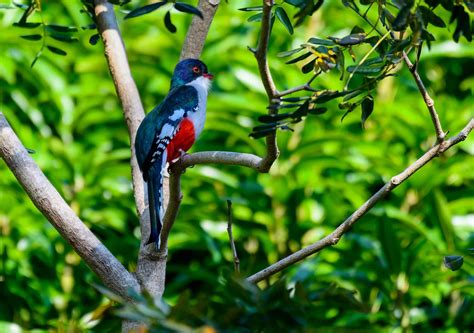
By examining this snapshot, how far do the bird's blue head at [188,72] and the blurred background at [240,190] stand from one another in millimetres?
498

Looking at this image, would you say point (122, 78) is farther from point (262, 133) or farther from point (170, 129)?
point (262, 133)

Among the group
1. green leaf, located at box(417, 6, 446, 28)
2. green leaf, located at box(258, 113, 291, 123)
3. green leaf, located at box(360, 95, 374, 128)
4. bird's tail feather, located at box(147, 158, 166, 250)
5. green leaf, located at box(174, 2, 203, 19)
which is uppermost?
green leaf, located at box(174, 2, 203, 19)

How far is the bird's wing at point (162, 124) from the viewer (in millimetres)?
3004

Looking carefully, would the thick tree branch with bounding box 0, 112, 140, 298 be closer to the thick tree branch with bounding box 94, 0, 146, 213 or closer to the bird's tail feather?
the bird's tail feather

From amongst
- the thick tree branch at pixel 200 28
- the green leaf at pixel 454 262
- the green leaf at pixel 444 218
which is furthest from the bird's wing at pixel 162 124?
the green leaf at pixel 444 218

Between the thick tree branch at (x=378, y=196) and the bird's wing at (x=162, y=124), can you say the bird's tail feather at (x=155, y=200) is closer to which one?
the bird's wing at (x=162, y=124)

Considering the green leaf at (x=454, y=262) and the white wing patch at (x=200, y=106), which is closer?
the green leaf at (x=454, y=262)

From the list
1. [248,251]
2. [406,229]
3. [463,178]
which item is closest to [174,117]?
[248,251]

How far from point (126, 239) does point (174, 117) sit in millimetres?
960

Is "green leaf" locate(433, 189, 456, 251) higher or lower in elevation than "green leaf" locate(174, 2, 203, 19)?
lower

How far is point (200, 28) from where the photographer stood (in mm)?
3053

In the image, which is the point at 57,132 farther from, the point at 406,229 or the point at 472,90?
the point at 472,90

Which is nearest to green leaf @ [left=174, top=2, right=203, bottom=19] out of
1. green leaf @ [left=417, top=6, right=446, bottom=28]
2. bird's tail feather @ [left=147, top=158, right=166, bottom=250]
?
green leaf @ [left=417, top=6, right=446, bottom=28]

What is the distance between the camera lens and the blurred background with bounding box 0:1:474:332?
4145 millimetres
